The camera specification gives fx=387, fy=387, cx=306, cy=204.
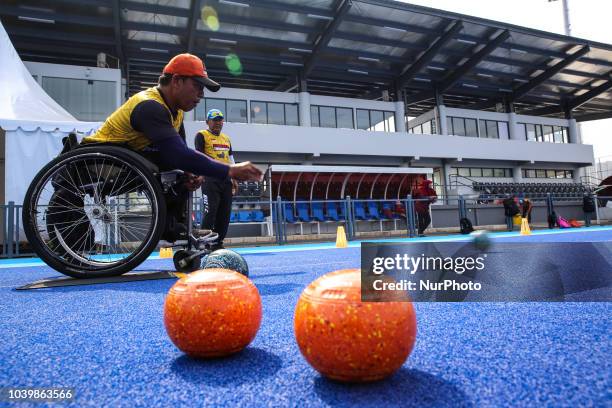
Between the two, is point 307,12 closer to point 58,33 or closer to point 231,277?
point 58,33

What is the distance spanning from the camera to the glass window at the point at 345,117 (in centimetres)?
2222

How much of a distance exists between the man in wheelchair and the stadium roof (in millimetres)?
15056

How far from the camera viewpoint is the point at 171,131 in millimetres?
2340

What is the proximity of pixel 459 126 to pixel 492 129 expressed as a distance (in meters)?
2.71

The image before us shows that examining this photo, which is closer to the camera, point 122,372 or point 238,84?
point 122,372

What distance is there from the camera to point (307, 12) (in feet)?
55.2

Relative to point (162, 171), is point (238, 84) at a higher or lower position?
higher

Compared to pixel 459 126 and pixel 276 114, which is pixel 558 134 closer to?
pixel 459 126

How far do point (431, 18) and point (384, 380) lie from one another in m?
20.7

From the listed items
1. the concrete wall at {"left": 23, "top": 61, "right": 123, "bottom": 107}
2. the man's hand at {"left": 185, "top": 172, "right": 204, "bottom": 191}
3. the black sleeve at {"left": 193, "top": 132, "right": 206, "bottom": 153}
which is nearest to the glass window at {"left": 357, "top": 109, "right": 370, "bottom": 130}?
the concrete wall at {"left": 23, "top": 61, "right": 123, "bottom": 107}

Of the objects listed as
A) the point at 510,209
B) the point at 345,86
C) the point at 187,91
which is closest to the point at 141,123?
the point at 187,91

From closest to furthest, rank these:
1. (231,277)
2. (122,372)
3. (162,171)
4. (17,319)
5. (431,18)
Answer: (122,372) → (231,277) → (17,319) → (162,171) → (431,18)

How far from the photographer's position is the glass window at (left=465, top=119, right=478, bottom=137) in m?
25.5

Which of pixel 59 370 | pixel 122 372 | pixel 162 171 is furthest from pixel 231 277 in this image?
pixel 162 171
